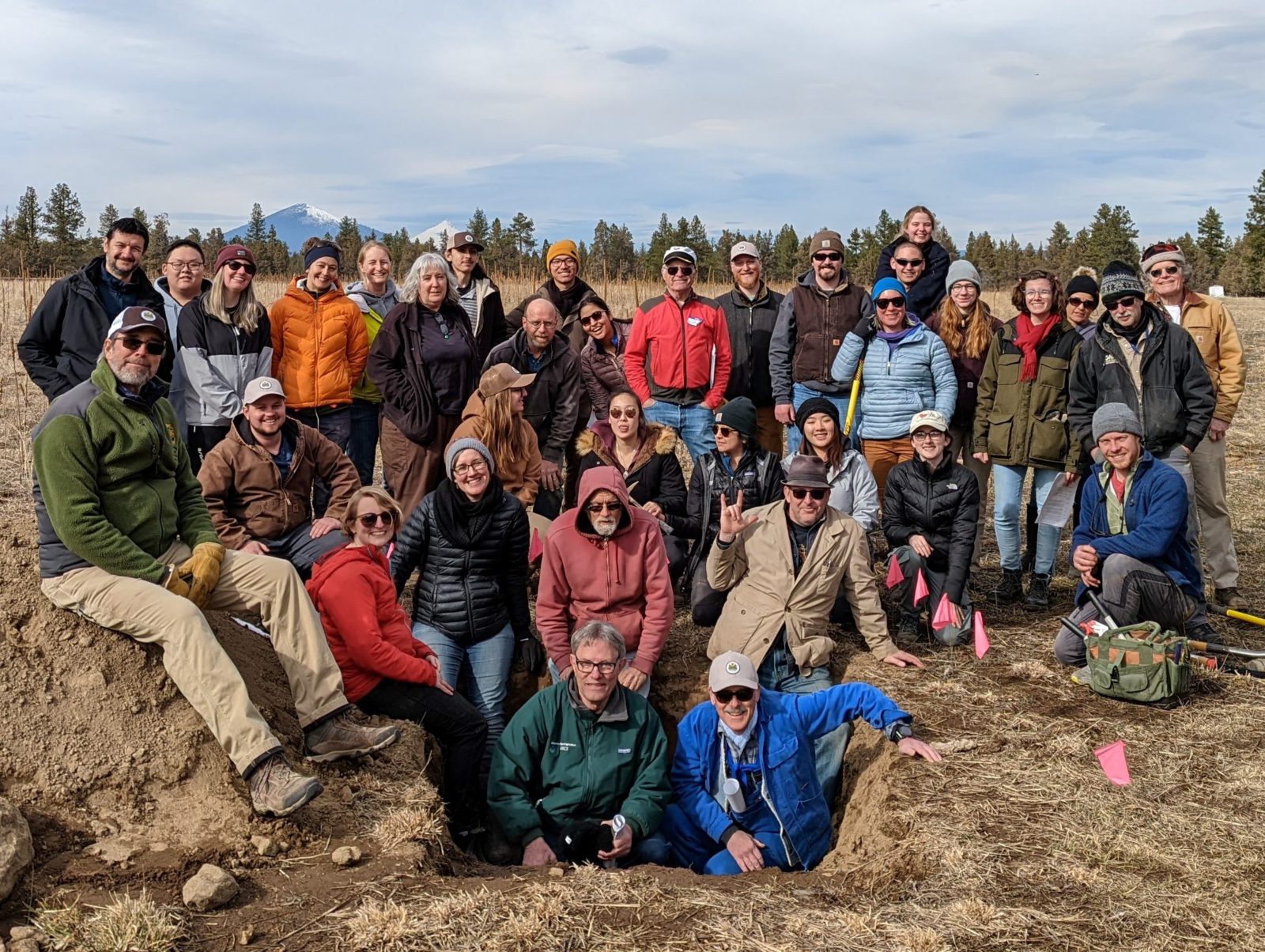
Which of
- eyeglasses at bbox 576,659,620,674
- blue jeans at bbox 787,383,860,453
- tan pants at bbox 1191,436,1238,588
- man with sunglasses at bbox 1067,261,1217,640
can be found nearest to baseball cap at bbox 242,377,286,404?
eyeglasses at bbox 576,659,620,674

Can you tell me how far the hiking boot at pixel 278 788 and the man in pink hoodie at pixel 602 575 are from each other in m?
2.03

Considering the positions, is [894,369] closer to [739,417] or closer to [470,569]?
[739,417]

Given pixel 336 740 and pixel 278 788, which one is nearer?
pixel 278 788

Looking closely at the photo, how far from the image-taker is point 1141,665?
5820 millimetres

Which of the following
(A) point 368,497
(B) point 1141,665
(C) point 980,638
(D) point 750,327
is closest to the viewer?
(A) point 368,497

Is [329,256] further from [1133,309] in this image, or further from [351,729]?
[1133,309]

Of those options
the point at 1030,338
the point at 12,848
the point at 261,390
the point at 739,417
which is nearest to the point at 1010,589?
the point at 1030,338

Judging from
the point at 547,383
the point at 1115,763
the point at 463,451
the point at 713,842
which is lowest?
the point at 713,842

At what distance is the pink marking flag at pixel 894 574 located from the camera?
6.91 metres

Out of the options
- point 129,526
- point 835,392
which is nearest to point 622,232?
point 835,392

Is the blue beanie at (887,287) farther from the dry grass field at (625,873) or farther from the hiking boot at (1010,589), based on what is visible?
the dry grass field at (625,873)

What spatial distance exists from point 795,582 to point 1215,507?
3.49 metres

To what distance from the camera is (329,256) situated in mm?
7230

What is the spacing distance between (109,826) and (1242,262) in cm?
6353
